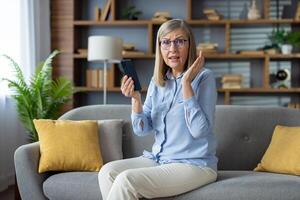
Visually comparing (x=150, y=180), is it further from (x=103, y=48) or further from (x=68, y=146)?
(x=103, y=48)

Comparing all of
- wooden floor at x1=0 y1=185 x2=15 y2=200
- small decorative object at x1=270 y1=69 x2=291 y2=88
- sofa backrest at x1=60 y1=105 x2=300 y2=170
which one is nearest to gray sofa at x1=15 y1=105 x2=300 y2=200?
sofa backrest at x1=60 y1=105 x2=300 y2=170

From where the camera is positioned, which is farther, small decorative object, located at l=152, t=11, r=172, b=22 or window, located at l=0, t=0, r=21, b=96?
small decorative object, located at l=152, t=11, r=172, b=22

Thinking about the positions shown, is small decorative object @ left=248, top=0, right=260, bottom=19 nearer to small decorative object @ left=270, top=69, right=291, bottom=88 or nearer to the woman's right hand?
small decorative object @ left=270, top=69, right=291, bottom=88

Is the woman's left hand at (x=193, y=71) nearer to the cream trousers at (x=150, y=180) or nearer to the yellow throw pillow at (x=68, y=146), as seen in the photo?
the cream trousers at (x=150, y=180)

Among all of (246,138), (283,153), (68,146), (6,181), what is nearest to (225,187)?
(283,153)

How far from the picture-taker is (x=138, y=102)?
217 centimetres

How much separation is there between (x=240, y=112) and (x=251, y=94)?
228 centimetres

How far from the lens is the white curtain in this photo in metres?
3.82

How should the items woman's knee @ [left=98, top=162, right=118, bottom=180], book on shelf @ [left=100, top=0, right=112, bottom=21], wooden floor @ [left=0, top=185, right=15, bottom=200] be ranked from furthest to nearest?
book on shelf @ [left=100, top=0, right=112, bottom=21] → wooden floor @ [left=0, top=185, right=15, bottom=200] → woman's knee @ [left=98, top=162, right=118, bottom=180]

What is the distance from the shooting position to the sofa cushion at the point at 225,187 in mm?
2035

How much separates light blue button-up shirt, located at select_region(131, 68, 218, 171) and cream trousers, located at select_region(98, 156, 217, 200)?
72 millimetres

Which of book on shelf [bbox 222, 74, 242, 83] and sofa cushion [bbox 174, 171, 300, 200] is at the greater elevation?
book on shelf [bbox 222, 74, 242, 83]

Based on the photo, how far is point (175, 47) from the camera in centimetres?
209

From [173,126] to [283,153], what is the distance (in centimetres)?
69
